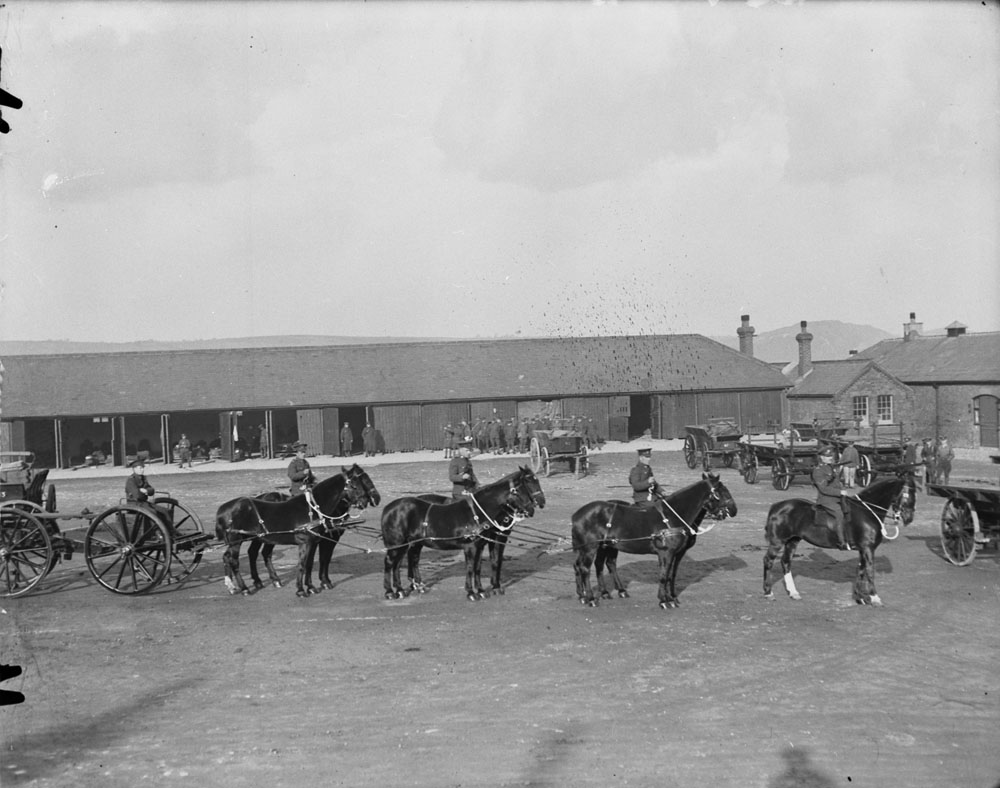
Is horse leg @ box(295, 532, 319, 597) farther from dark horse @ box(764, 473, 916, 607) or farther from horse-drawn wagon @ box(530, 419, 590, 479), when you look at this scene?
horse-drawn wagon @ box(530, 419, 590, 479)

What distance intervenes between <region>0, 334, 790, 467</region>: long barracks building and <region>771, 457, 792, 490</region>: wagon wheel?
1658 centimetres

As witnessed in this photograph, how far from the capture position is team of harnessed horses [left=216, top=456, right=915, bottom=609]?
1233 cm

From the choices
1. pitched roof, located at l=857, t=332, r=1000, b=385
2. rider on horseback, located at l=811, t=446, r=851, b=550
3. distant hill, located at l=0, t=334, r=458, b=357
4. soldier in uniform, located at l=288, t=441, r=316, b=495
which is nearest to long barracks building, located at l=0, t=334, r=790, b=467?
pitched roof, located at l=857, t=332, r=1000, b=385

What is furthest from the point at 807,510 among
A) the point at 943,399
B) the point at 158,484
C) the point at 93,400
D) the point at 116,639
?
the point at 93,400

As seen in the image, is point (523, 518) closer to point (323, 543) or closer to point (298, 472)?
point (323, 543)

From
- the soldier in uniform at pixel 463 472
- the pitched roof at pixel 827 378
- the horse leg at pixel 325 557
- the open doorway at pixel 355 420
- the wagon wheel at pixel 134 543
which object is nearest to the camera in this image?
the wagon wheel at pixel 134 543

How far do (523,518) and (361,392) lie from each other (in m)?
27.9

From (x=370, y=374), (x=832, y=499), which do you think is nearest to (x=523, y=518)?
(x=832, y=499)

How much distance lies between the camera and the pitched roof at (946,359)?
36.0 metres

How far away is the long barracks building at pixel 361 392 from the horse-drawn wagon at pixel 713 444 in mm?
10225

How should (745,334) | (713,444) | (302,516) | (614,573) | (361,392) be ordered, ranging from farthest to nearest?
1. (745,334)
2. (361,392)
3. (713,444)
4. (302,516)
5. (614,573)

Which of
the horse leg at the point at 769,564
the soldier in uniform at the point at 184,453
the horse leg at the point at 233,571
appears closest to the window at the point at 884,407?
the horse leg at the point at 769,564

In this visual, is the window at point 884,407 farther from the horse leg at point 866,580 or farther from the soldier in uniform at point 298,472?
the soldier in uniform at point 298,472

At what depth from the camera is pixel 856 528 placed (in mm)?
12250
